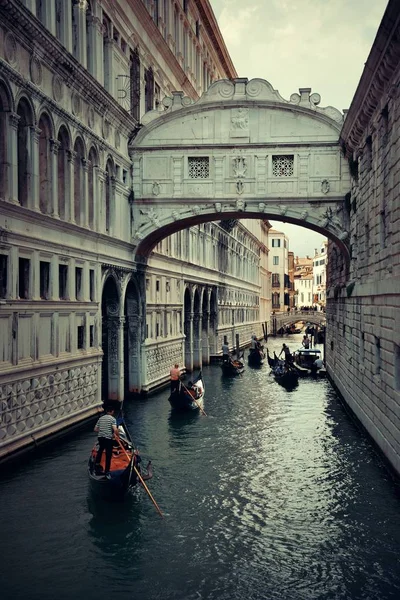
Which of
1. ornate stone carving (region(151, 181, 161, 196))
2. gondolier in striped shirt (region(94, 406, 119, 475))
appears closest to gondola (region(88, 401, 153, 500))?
gondolier in striped shirt (region(94, 406, 119, 475))

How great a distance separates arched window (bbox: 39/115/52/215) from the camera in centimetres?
1562

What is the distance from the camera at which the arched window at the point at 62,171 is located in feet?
54.9

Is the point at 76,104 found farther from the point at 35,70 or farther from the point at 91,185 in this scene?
the point at 35,70

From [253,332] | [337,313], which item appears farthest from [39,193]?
[253,332]

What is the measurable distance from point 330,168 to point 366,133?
3.94 m

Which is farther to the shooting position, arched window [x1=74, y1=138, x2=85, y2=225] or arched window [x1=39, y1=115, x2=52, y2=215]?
arched window [x1=74, y1=138, x2=85, y2=225]

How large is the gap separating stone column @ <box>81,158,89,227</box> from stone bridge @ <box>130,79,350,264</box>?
12.9ft

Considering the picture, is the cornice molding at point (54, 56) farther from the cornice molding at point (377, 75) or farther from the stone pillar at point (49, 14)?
the cornice molding at point (377, 75)

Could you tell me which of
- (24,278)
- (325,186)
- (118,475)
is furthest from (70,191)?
(325,186)

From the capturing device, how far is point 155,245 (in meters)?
24.2

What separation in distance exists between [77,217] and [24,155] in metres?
3.41

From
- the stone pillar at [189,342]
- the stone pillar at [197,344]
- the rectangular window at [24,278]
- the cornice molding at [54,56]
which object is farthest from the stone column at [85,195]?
the stone pillar at [197,344]

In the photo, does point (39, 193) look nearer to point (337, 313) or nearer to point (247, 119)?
point (247, 119)

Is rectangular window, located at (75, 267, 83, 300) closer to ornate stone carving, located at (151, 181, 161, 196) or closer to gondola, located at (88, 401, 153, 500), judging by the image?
Answer: ornate stone carving, located at (151, 181, 161, 196)
